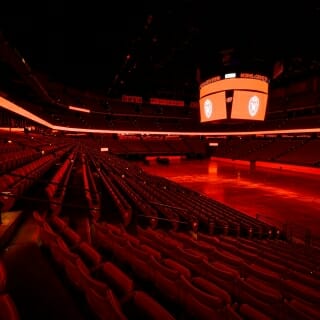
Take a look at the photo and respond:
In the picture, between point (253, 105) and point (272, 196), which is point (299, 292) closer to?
point (272, 196)

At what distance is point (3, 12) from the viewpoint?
721 centimetres

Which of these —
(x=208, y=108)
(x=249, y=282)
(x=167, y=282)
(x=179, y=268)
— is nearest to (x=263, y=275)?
(x=249, y=282)

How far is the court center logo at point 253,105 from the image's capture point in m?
12.7

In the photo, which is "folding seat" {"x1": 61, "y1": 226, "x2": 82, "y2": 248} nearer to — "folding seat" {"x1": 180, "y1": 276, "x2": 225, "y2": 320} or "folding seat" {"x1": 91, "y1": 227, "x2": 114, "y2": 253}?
"folding seat" {"x1": 91, "y1": 227, "x2": 114, "y2": 253}

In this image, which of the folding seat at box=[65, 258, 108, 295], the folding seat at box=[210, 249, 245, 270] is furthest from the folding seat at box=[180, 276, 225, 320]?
the folding seat at box=[210, 249, 245, 270]

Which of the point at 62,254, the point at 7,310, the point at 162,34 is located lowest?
the point at 62,254

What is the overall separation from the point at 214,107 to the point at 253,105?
6.08 ft

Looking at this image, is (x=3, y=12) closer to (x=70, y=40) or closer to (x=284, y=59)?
(x=70, y=40)

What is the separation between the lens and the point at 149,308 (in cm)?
186

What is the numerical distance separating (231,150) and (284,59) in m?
16.1

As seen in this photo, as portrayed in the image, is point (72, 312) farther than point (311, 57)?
No

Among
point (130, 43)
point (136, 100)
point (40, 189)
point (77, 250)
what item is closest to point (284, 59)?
point (130, 43)

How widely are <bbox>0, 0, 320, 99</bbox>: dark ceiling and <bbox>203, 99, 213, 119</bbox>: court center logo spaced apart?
1772 mm

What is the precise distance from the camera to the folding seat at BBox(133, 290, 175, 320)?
1742 millimetres
